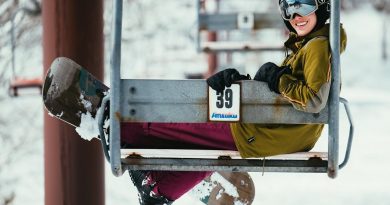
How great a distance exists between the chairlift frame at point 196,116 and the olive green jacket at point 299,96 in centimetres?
6

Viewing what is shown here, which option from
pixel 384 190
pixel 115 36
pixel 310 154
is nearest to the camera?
pixel 115 36

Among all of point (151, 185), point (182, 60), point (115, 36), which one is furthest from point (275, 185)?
point (182, 60)

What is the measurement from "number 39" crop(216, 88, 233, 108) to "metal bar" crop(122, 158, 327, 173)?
0.26 meters

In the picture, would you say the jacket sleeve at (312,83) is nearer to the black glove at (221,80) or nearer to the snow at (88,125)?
the black glove at (221,80)

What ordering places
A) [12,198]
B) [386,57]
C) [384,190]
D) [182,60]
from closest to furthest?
1. [12,198]
2. [384,190]
3. [182,60]
4. [386,57]

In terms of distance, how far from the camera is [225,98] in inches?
102

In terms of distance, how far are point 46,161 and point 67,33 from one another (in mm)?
780

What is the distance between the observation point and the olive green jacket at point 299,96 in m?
2.55

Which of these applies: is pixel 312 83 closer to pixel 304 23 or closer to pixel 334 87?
pixel 334 87

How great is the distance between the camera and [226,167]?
2.70 metres

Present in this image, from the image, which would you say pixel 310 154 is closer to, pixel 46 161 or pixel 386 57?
pixel 46 161

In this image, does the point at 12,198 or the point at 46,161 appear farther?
the point at 12,198

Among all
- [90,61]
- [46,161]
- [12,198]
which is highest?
[90,61]

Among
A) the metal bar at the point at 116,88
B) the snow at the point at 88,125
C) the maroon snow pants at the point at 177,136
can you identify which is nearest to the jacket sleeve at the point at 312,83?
the maroon snow pants at the point at 177,136
